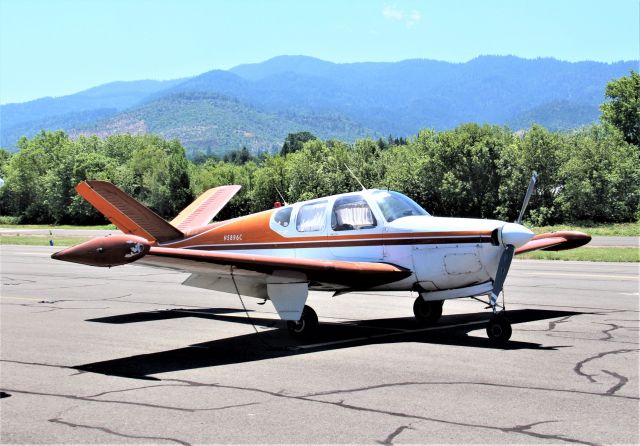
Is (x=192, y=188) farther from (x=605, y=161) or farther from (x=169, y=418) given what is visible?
(x=169, y=418)

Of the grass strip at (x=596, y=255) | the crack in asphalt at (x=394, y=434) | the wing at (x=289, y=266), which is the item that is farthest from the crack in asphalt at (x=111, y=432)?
the grass strip at (x=596, y=255)

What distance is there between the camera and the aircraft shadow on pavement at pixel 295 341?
9.55m

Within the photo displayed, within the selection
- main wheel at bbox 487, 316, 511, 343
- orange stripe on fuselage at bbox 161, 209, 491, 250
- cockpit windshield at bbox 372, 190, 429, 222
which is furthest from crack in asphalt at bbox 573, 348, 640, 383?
cockpit windshield at bbox 372, 190, 429, 222

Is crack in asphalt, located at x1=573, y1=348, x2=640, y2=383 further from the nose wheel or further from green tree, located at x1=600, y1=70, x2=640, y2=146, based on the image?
green tree, located at x1=600, y1=70, x2=640, y2=146

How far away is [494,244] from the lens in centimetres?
1040

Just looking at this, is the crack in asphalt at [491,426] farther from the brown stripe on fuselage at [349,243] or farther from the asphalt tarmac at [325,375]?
the brown stripe on fuselage at [349,243]

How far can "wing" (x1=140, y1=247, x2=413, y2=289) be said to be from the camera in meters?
9.77

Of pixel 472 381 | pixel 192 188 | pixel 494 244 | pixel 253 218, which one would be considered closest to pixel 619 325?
pixel 494 244

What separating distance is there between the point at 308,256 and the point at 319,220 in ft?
2.15

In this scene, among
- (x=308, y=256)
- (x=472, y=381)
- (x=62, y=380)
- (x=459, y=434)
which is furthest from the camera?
(x=308, y=256)

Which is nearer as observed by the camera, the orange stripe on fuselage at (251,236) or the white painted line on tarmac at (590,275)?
the orange stripe on fuselage at (251,236)

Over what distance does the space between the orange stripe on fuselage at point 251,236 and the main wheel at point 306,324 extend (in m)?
1.31

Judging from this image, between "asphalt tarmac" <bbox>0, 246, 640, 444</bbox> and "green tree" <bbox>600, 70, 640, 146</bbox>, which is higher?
"green tree" <bbox>600, 70, 640, 146</bbox>

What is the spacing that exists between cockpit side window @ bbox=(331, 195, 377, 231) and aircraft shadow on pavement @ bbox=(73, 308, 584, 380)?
179cm
